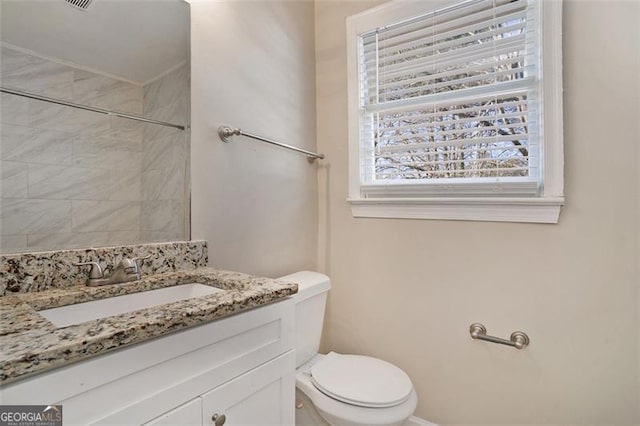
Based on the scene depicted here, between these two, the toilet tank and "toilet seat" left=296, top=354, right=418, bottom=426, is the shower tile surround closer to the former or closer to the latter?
the toilet tank

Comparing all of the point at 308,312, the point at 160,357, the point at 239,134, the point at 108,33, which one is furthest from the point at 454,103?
the point at 160,357

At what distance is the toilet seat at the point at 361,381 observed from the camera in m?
1.18

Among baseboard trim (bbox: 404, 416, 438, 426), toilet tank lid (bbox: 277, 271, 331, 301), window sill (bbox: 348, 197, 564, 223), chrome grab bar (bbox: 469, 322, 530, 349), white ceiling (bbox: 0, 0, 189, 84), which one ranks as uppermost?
white ceiling (bbox: 0, 0, 189, 84)

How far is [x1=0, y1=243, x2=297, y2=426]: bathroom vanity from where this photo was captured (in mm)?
532

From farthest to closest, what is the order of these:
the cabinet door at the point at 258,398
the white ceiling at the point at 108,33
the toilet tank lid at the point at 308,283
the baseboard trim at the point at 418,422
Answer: the baseboard trim at the point at 418,422, the toilet tank lid at the point at 308,283, the white ceiling at the point at 108,33, the cabinet door at the point at 258,398

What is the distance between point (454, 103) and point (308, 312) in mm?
1179

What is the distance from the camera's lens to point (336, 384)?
1275 millimetres

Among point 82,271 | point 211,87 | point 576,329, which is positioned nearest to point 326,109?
point 211,87

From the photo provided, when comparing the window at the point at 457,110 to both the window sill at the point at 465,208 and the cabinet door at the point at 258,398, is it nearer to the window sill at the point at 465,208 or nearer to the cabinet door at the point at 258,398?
the window sill at the point at 465,208

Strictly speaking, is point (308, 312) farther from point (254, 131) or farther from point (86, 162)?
point (86, 162)

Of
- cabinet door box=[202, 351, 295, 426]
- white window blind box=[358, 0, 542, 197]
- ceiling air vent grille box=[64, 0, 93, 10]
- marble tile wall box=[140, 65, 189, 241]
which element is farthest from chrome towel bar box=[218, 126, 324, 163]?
cabinet door box=[202, 351, 295, 426]

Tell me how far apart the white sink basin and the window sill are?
953 millimetres

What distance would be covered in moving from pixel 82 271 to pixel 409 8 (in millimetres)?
1761

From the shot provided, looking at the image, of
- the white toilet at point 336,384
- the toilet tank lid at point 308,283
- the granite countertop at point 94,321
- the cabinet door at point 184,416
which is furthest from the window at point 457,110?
the cabinet door at point 184,416
